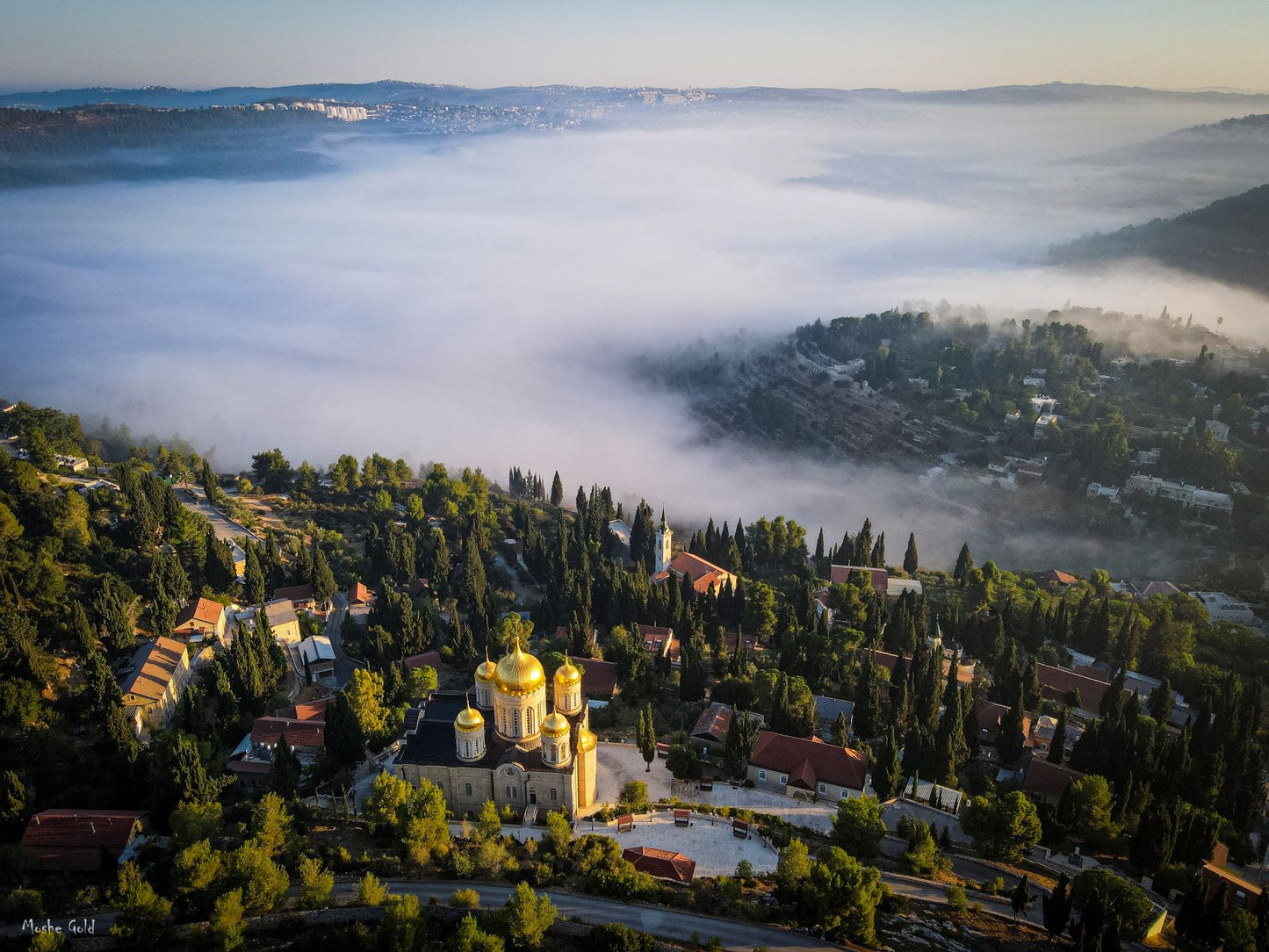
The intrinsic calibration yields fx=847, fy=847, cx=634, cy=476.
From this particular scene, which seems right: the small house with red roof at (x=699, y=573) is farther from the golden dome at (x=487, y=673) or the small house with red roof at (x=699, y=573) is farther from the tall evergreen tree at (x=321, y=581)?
the golden dome at (x=487, y=673)

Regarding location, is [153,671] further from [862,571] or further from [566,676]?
[862,571]

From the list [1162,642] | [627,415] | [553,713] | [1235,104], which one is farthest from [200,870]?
[1235,104]

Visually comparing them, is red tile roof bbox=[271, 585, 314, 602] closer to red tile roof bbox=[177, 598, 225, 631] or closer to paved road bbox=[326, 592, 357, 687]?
paved road bbox=[326, 592, 357, 687]

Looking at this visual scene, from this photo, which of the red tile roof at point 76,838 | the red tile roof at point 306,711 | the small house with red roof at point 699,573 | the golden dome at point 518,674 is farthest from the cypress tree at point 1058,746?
the red tile roof at point 76,838

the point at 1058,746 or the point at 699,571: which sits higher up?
the point at 699,571

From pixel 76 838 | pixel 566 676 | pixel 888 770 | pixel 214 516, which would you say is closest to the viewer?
pixel 76 838

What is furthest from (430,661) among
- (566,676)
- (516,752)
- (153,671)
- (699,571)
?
(699,571)

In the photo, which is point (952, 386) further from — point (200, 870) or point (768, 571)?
point (200, 870)
